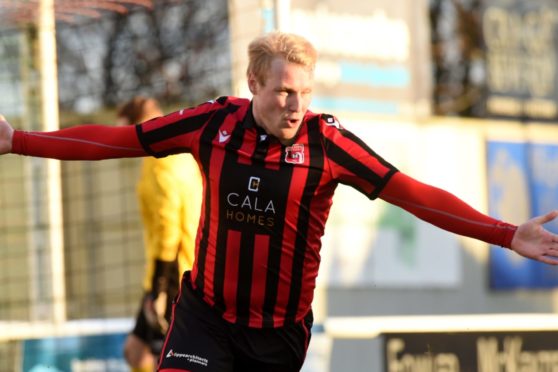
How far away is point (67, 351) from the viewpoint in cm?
916

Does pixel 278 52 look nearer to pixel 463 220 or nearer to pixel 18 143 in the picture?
pixel 463 220

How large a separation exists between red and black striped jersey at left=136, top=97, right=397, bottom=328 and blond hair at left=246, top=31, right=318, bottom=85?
A: 259 mm

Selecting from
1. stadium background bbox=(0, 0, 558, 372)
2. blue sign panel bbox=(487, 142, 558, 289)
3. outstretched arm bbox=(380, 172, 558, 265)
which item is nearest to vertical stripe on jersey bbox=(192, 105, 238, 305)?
outstretched arm bbox=(380, 172, 558, 265)

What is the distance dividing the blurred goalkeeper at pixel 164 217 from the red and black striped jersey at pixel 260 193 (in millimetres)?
2796

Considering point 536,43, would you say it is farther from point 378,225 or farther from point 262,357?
point 262,357

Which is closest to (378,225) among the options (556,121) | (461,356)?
(556,121)

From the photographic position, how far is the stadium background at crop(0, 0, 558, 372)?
1384cm

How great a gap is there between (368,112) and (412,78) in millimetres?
947

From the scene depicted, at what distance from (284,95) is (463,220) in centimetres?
83

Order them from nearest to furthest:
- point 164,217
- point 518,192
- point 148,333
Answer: point 164,217 < point 148,333 < point 518,192

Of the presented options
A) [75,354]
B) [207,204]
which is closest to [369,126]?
[75,354]

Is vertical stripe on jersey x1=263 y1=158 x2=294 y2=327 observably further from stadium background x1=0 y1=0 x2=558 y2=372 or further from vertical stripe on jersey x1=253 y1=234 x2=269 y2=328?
stadium background x1=0 y1=0 x2=558 y2=372

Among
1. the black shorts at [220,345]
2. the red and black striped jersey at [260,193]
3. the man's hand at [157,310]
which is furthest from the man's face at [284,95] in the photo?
the man's hand at [157,310]

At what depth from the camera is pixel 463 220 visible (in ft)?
16.2
